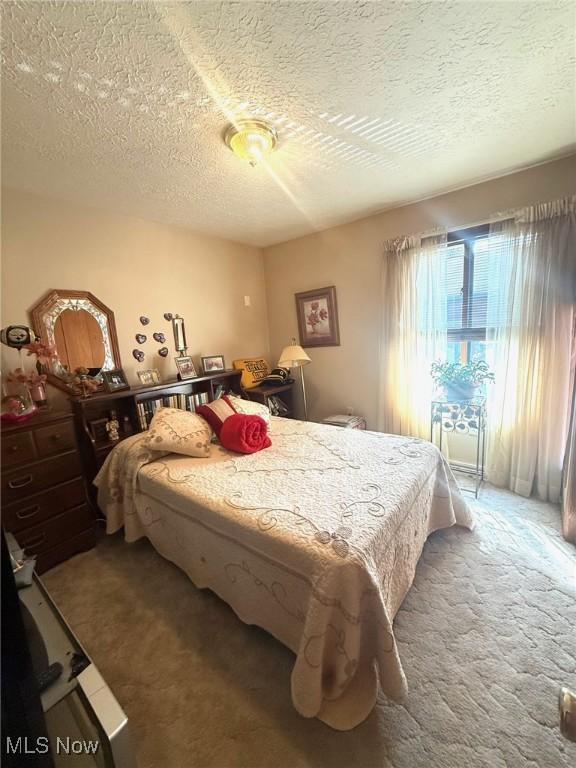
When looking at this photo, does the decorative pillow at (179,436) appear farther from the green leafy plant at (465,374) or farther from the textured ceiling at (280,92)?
the green leafy plant at (465,374)

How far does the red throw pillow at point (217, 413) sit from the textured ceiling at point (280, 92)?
5.26 ft

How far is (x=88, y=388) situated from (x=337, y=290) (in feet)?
8.12

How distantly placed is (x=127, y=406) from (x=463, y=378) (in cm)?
273

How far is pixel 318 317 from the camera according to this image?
3320 millimetres

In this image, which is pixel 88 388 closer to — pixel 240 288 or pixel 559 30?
pixel 240 288

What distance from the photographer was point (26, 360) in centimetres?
198

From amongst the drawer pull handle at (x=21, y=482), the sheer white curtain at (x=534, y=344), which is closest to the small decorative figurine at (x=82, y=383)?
the drawer pull handle at (x=21, y=482)

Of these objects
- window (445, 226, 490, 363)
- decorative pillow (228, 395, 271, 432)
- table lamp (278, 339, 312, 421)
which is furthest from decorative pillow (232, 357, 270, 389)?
window (445, 226, 490, 363)

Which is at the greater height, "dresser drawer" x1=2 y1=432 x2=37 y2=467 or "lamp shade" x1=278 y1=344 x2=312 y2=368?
"lamp shade" x1=278 y1=344 x2=312 y2=368

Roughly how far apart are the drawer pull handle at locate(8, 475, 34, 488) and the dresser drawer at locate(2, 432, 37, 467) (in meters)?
0.10

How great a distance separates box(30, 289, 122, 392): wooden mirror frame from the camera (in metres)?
2.03

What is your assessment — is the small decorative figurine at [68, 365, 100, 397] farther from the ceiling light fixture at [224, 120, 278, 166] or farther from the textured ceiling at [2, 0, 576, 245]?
the ceiling light fixture at [224, 120, 278, 166]

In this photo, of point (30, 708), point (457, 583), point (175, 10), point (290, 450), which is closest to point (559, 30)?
point (175, 10)

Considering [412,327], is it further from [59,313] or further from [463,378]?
[59,313]
